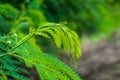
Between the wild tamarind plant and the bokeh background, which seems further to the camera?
the bokeh background

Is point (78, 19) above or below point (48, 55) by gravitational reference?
above

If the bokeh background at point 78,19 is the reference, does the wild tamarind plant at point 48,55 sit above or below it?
below

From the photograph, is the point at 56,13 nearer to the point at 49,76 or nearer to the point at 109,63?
the point at 109,63

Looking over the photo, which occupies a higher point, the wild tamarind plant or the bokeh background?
the bokeh background

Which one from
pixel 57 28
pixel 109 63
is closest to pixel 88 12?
pixel 109 63

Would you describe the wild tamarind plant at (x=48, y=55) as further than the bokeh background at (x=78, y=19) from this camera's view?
No

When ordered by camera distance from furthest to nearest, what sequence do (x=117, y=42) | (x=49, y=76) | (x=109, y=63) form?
(x=117, y=42), (x=109, y=63), (x=49, y=76)

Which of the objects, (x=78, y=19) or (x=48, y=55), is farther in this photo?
(x=78, y=19)

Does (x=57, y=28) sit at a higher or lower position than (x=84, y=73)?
lower
